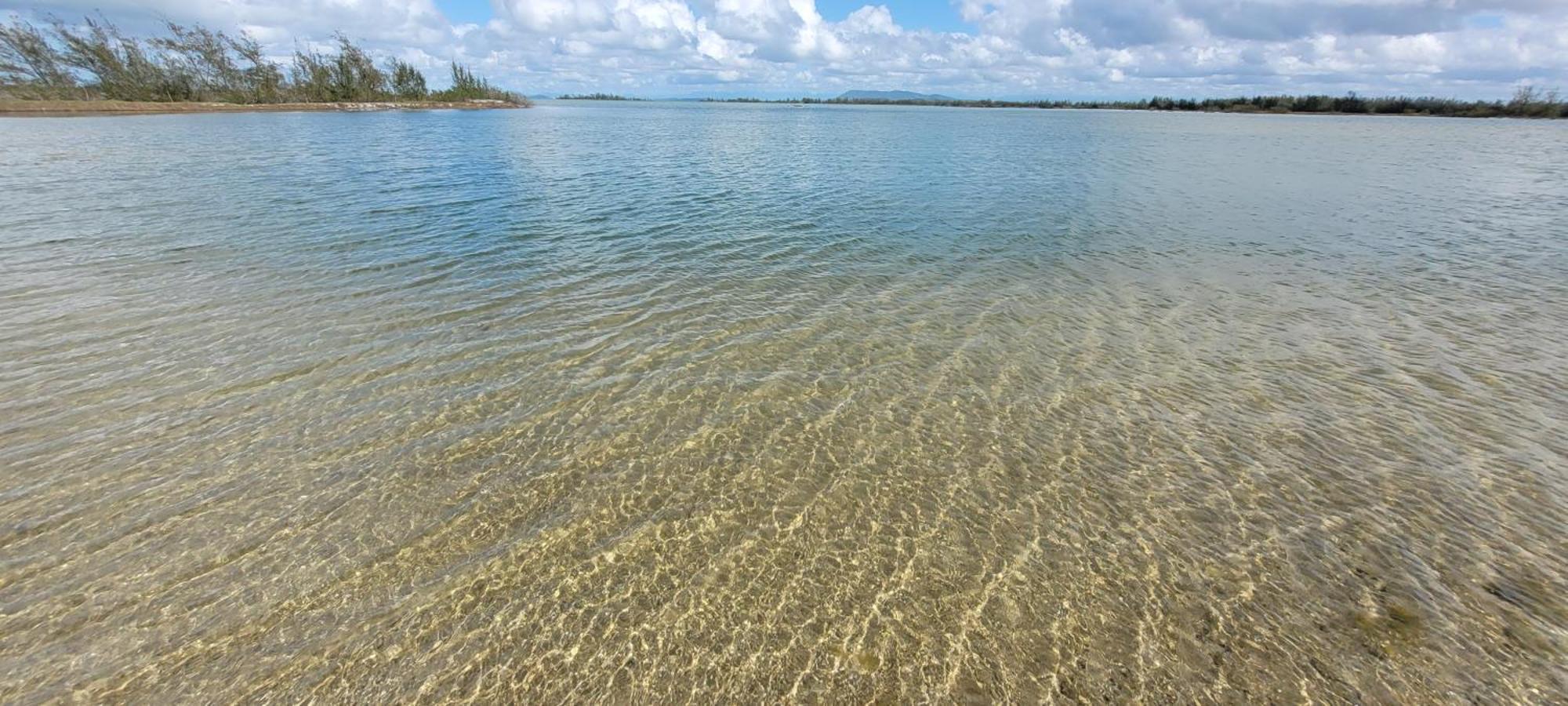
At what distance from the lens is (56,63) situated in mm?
81875

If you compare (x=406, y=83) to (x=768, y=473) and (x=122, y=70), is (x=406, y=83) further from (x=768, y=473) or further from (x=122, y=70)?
(x=768, y=473)

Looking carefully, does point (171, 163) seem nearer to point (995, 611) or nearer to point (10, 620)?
point (10, 620)

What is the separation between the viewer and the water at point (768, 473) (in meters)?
4.16

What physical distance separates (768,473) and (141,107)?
118 meters

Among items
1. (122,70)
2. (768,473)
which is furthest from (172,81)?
(768,473)

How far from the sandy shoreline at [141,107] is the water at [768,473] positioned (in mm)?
91177

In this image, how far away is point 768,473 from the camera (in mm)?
6215

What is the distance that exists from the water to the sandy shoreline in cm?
9118

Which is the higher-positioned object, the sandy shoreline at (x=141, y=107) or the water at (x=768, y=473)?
the sandy shoreline at (x=141, y=107)

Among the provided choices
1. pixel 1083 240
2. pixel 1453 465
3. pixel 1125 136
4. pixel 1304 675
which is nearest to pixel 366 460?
pixel 1304 675

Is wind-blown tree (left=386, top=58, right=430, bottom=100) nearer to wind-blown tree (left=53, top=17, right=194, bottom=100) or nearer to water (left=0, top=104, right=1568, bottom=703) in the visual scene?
wind-blown tree (left=53, top=17, right=194, bottom=100)

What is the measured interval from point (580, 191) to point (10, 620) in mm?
21035

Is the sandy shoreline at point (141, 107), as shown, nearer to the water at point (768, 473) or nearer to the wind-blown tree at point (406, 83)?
the wind-blown tree at point (406, 83)

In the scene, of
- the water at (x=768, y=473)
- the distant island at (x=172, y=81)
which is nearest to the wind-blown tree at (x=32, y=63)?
the distant island at (x=172, y=81)
